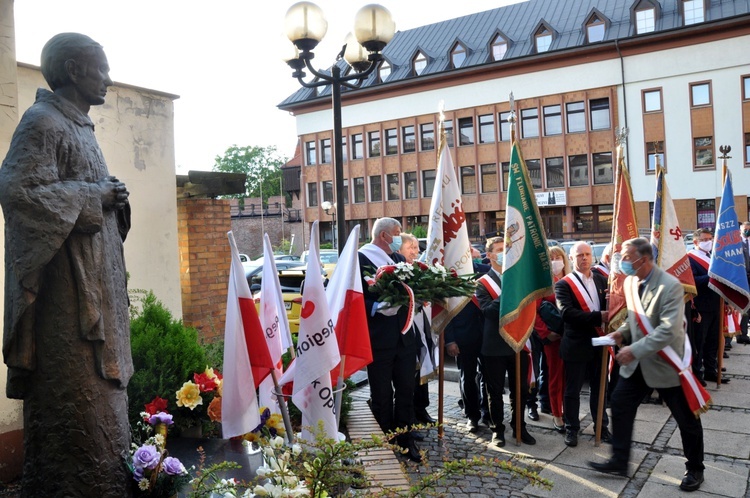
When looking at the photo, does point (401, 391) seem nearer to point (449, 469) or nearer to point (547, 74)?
point (449, 469)

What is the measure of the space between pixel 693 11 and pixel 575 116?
864cm

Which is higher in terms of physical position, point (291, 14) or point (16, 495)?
point (291, 14)

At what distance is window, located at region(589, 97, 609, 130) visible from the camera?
40500 millimetres

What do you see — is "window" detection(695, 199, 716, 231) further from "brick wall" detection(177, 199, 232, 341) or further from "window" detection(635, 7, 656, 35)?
"brick wall" detection(177, 199, 232, 341)

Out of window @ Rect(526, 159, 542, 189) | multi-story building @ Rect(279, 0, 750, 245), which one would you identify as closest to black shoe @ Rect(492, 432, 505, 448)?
multi-story building @ Rect(279, 0, 750, 245)

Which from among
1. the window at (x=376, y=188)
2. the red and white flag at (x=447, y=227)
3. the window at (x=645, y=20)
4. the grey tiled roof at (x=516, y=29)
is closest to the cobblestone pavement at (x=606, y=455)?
the red and white flag at (x=447, y=227)

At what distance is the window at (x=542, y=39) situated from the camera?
42.5 m

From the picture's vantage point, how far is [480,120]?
44688 millimetres

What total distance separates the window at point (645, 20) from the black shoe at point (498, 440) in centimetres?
3871

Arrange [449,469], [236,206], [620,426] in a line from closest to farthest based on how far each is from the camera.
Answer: [449,469] → [620,426] → [236,206]

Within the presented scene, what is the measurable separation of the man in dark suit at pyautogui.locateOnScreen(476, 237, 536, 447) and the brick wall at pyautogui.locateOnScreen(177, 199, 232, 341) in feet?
11.6

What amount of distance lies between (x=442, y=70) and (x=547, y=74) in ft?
23.8

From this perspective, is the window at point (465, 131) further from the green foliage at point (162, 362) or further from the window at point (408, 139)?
the green foliage at point (162, 362)

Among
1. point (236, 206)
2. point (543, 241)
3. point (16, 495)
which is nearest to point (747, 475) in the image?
point (543, 241)
